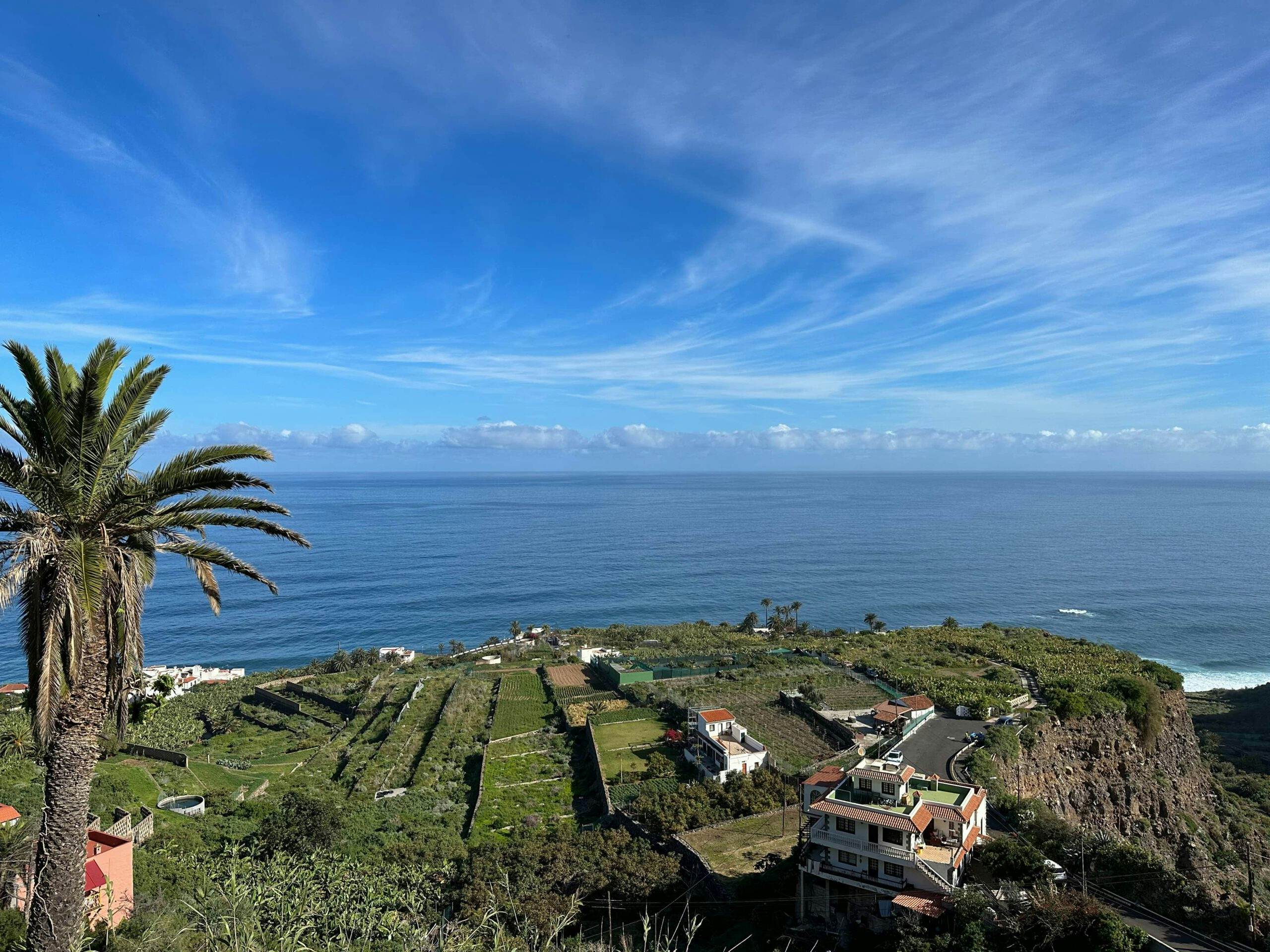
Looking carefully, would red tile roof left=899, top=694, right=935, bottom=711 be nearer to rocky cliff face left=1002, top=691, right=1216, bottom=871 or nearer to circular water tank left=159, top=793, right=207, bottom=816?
rocky cliff face left=1002, top=691, right=1216, bottom=871

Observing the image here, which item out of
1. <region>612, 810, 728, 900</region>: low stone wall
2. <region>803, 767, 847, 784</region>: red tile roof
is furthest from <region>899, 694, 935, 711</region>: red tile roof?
<region>612, 810, 728, 900</region>: low stone wall

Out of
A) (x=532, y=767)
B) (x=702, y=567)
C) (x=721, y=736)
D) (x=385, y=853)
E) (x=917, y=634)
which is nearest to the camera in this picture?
(x=385, y=853)

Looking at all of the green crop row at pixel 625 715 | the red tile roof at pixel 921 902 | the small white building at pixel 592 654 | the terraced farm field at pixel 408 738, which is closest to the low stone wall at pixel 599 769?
the green crop row at pixel 625 715

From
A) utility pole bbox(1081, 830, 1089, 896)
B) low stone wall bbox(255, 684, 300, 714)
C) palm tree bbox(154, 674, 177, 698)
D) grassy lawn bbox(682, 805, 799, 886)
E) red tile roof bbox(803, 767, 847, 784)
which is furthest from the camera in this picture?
low stone wall bbox(255, 684, 300, 714)

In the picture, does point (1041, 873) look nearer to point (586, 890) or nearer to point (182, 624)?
point (586, 890)

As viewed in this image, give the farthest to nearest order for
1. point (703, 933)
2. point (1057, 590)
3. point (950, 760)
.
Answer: point (1057, 590), point (950, 760), point (703, 933)

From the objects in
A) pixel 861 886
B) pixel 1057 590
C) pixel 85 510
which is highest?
pixel 85 510

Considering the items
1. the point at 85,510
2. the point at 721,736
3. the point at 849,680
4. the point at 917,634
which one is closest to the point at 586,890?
the point at 721,736
